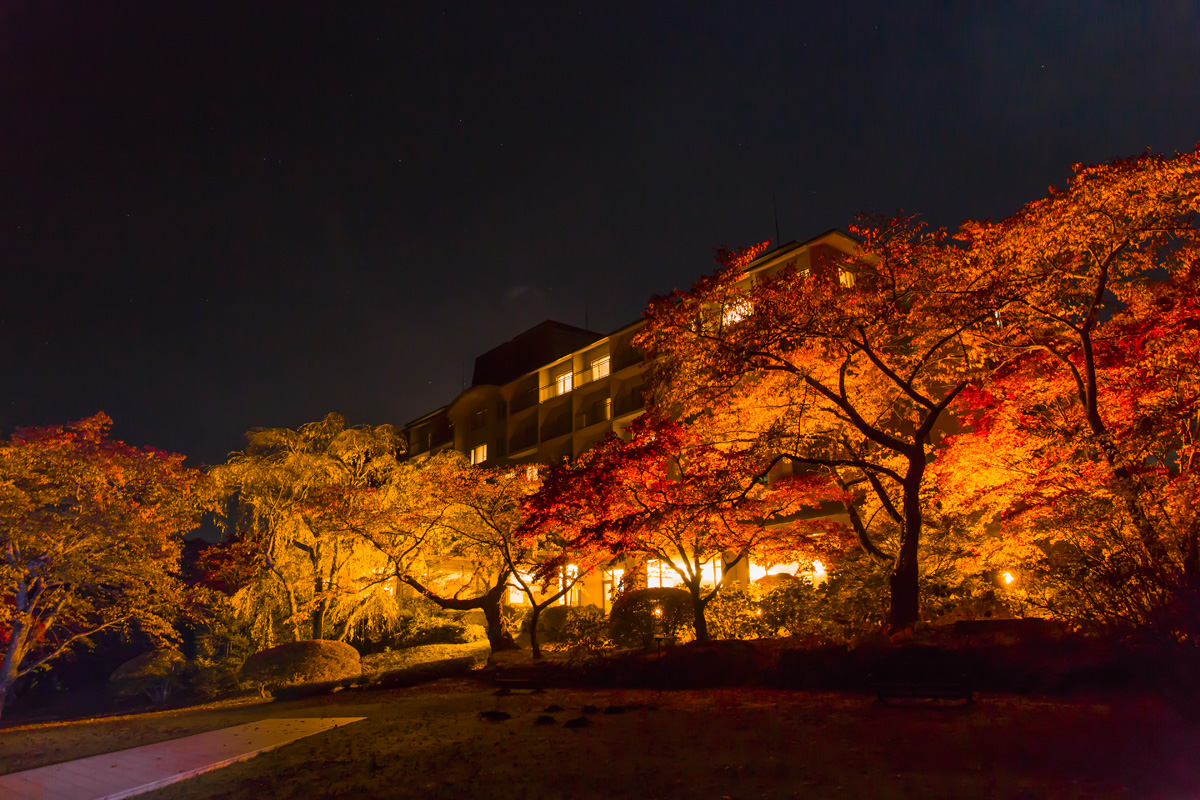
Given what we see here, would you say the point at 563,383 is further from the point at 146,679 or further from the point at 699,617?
the point at 699,617

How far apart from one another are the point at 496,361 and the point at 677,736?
4075 centimetres

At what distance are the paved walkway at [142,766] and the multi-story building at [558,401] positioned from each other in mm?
17560

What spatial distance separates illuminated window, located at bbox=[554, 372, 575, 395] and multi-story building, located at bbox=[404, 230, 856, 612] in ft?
0.17

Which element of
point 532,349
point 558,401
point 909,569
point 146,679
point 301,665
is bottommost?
point 146,679

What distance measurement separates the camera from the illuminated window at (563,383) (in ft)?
129

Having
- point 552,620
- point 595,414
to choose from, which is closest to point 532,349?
point 595,414

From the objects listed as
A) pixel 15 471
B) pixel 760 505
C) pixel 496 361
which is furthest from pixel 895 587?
pixel 496 361

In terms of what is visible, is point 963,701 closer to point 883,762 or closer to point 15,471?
point 883,762

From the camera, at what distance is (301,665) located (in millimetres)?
20016

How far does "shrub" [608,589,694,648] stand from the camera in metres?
18.0

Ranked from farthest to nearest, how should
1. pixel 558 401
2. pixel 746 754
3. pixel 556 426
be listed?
pixel 558 401 → pixel 556 426 → pixel 746 754

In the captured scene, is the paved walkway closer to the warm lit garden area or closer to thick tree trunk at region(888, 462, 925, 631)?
the warm lit garden area

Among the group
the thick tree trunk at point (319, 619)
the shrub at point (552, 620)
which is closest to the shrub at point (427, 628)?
the shrub at point (552, 620)

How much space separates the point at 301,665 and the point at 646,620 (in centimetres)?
954
